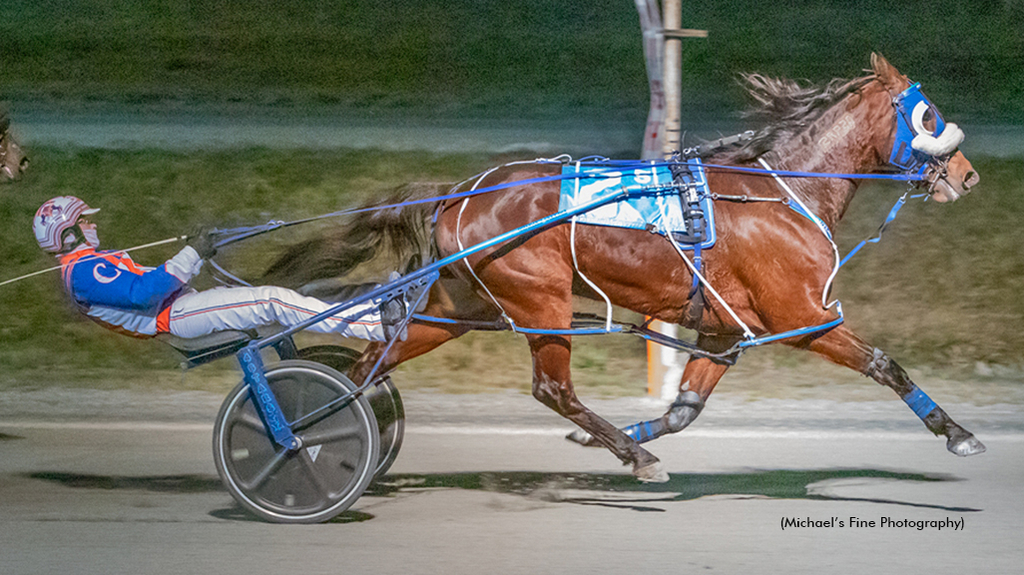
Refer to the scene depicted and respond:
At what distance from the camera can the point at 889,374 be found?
17.4 ft

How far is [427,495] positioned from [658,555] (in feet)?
4.71

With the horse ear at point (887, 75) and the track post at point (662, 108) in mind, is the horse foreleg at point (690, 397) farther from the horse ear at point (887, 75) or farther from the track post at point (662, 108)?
the track post at point (662, 108)

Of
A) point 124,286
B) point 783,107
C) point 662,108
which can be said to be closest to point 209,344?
point 124,286

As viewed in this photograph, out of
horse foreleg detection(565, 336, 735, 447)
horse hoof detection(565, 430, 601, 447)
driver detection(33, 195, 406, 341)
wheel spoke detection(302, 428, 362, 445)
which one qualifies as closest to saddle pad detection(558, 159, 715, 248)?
horse foreleg detection(565, 336, 735, 447)

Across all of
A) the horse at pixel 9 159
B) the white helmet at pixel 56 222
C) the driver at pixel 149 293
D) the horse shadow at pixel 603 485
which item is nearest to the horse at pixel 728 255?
the horse shadow at pixel 603 485

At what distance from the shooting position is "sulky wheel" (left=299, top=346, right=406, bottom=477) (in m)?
5.82

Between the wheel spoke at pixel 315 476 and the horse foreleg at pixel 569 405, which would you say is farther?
the horse foreleg at pixel 569 405

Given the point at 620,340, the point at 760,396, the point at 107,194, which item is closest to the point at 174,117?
the point at 107,194

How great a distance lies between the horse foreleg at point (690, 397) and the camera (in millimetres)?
5578

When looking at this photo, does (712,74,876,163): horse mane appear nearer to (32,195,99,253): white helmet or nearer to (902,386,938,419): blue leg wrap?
(902,386,938,419): blue leg wrap

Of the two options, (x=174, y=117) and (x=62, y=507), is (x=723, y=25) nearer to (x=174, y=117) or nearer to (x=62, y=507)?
(x=174, y=117)

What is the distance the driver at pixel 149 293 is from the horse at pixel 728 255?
583 mm

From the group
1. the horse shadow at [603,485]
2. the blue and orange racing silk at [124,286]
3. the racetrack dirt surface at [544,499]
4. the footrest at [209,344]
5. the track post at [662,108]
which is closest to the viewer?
the racetrack dirt surface at [544,499]

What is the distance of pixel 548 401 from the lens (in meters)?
5.51
